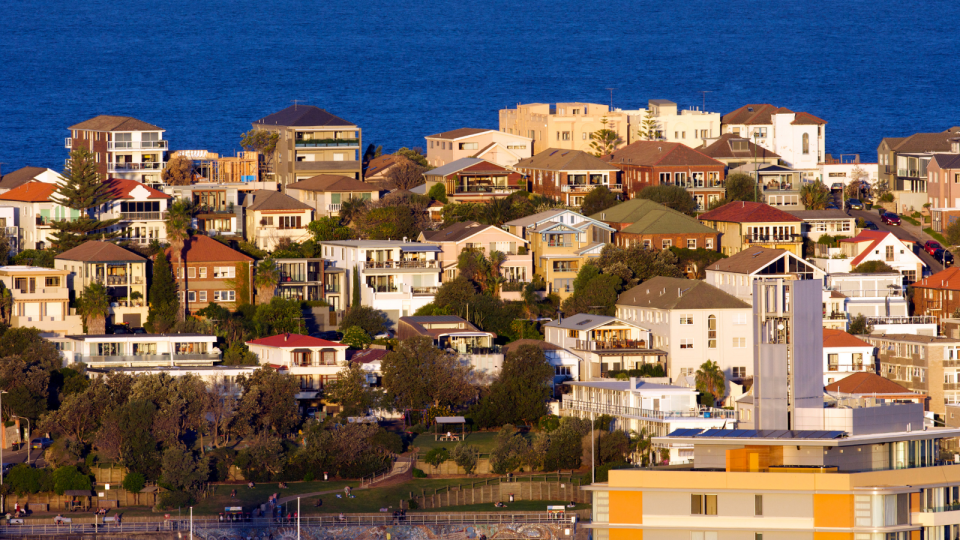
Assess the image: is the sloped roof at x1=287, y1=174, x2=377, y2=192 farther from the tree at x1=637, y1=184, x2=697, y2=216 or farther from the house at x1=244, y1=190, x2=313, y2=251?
the tree at x1=637, y1=184, x2=697, y2=216

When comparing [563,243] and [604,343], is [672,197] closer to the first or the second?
[563,243]

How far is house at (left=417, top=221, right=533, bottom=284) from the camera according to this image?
81.1 metres

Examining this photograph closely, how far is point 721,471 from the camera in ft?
106

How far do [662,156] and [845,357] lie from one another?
981 inches

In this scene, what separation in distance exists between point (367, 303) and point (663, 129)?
124ft

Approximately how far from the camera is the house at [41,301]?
242ft

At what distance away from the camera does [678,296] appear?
73812 mm

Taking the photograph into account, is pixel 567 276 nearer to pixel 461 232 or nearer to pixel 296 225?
pixel 461 232

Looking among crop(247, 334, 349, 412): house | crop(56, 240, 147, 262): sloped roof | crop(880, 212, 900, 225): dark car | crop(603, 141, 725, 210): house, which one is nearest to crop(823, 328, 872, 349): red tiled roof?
crop(603, 141, 725, 210): house

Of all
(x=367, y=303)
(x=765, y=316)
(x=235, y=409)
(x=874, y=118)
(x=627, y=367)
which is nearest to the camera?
(x=765, y=316)

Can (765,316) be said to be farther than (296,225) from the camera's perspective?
No

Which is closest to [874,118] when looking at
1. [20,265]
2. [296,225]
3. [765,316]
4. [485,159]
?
[485,159]

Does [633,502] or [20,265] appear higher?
[20,265]

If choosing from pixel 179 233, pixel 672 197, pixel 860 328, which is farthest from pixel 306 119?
pixel 860 328
